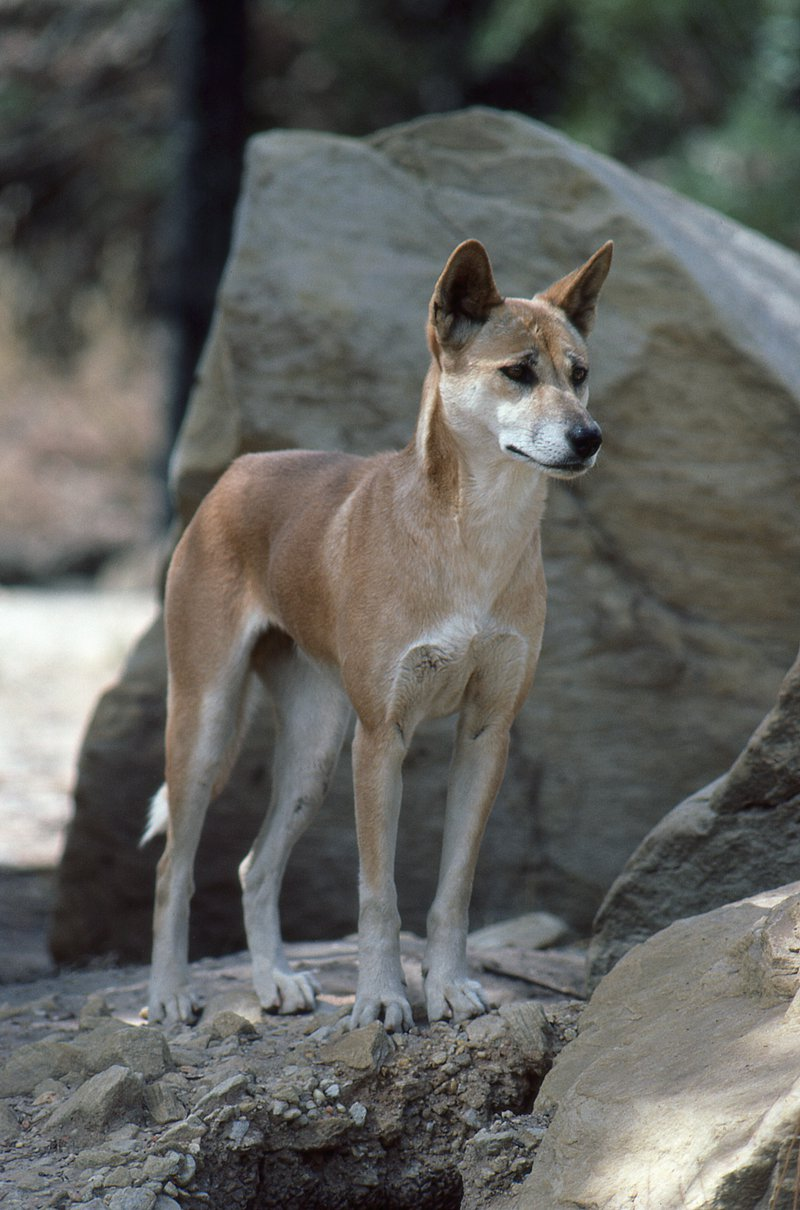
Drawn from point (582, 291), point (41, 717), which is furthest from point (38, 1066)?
point (41, 717)

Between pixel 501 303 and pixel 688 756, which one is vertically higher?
pixel 501 303

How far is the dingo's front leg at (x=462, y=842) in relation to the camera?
4336 mm

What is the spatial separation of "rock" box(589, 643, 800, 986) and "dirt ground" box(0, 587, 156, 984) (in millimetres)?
2745

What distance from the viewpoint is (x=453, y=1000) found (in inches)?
167

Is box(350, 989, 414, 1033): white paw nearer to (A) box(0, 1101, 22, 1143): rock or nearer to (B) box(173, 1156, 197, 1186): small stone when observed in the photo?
(B) box(173, 1156, 197, 1186): small stone

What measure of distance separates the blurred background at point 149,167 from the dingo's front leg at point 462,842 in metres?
3.00

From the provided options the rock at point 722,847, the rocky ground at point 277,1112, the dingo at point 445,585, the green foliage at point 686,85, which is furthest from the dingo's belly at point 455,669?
the green foliage at point 686,85

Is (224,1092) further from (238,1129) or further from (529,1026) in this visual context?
(529,1026)

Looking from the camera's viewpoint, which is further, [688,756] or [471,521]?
[688,756]

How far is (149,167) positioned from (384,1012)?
1487 cm

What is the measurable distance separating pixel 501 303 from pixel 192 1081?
2364 millimetres

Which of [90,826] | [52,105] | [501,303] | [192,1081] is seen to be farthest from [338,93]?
[192,1081]

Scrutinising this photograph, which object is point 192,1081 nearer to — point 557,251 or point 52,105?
point 557,251

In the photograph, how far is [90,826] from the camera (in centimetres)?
661
